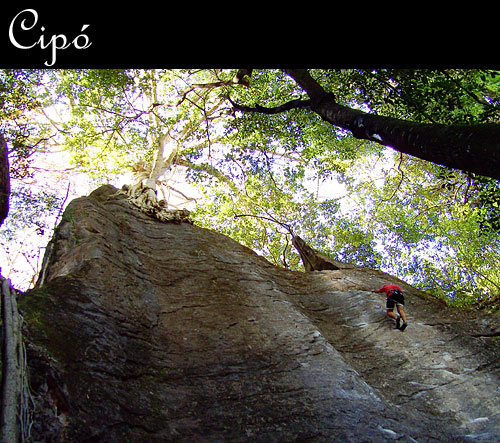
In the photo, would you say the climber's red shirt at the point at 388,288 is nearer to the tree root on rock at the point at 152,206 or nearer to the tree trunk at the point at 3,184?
the tree root on rock at the point at 152,206

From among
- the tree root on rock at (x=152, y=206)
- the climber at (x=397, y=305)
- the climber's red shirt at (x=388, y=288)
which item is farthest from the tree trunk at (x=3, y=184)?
the climber's red shirt at (x=388, y=288)

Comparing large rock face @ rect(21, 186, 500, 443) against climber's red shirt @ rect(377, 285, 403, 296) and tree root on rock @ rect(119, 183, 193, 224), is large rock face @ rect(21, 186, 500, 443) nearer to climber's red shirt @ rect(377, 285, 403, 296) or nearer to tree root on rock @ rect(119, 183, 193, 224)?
climber's red shirt @ rect(377, 285, 403, 296)

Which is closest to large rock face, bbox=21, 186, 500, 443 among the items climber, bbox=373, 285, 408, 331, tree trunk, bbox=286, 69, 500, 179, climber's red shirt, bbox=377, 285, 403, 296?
climber, bbox=373, 285, 408, 331

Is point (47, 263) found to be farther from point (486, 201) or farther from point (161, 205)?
point (486, 201)

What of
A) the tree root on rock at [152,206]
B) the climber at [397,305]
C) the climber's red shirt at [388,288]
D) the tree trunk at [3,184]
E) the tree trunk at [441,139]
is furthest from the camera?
the tree root on rock at [152,206]

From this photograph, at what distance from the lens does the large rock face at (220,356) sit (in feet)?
9.82

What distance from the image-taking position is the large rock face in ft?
9.82

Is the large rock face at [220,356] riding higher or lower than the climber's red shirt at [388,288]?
lower

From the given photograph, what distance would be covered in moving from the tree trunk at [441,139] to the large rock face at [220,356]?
2.84 m

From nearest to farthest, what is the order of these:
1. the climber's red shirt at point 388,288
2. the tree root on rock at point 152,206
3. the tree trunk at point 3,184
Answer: the tree trunk at point 3,184, the climber's red shirt at point 388,288, the tree root on rock at point 152,206

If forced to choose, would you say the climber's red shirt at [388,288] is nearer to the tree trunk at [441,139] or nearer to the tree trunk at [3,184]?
the tree trunk at [441,139]

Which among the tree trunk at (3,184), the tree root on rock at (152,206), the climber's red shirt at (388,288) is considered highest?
the tree root on rock at (152,206)

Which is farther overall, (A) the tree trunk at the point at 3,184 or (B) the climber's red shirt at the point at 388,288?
(B) the climber's red shirt at the point at 388,288
